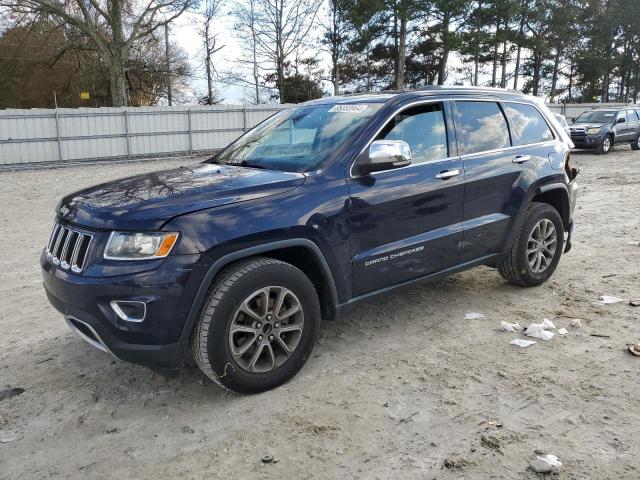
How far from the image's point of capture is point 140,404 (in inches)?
133

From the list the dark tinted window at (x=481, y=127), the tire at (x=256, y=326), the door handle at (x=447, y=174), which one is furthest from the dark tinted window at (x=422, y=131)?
the tire at (x=256, y=326)

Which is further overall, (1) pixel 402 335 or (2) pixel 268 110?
(2) pixel 268 110

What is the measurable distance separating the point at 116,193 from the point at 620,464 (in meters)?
3.15

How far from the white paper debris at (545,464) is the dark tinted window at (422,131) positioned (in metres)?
2.20

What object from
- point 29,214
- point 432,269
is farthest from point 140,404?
point 29,214

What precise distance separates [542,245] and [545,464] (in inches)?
116

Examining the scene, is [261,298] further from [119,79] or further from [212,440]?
[119,79]

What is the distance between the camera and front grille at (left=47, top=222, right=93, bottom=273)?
3.17 meters

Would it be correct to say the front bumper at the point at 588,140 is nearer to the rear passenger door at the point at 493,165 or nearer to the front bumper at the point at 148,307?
the rear passenger door at the point at 493,165

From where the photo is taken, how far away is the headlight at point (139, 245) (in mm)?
3002

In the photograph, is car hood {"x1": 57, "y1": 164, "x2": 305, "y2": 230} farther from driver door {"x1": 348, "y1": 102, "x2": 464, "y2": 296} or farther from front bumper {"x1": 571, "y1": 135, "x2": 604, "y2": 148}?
front bumper {"x1": 571, "y1": 135, "x2": 604, "y2": 148}

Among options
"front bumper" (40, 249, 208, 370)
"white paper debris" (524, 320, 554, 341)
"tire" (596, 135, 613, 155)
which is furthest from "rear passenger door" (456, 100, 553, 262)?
"tire" (596, 135, 613, 155)

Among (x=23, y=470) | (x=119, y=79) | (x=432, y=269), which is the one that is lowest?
(x=23, y=470)

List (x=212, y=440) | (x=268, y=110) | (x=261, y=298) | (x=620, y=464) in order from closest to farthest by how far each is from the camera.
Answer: (x=620, y=464) → (x=212, y=440) → (x=261, y=298) → (x=268, y=110)
